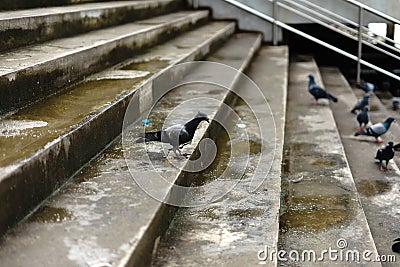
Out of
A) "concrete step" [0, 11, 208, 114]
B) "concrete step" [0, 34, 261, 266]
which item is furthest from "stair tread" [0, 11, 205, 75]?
"concrete step" [0, 34, 261, 266]

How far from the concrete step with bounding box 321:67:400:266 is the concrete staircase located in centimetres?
1

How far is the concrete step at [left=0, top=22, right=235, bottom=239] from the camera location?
2064 millimetres

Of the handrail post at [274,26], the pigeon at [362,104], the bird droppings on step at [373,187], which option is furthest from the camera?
the handrail post at [274,26]

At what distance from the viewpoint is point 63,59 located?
10.8 feet

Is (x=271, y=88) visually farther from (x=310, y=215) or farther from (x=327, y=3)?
(x=327, y=3)

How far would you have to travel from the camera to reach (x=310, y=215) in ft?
9.86

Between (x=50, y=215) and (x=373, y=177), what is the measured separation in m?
2.49

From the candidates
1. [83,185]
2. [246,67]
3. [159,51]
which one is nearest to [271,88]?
[246,67]

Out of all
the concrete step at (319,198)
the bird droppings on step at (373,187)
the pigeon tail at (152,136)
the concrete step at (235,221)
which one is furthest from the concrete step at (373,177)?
the pigeon tail at (152,136)

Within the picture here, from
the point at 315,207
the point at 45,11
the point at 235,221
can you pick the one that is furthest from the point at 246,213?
the point at 45,11

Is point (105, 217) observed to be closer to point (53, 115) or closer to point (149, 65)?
point (53, 115)

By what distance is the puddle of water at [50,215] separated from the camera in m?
2.11

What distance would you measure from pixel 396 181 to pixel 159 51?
2.20 metres

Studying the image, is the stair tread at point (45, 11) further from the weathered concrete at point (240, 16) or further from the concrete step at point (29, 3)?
the weathered concrete at point (240, 16)
